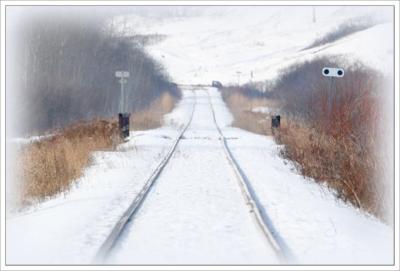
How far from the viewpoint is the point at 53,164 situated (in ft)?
38.7

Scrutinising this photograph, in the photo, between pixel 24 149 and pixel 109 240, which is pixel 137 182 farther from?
pixel 24 149

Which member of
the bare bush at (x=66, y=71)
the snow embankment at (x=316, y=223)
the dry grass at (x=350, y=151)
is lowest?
the snow embankment at (x=316, y=223)

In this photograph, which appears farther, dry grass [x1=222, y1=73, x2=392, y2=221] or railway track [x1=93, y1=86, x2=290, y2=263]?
dry grass [x1=222, y1=73, x2=392, y2=221]

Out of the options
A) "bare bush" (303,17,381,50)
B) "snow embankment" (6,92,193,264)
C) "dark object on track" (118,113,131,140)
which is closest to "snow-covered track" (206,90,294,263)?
"snow embankment" (6,92,193,264)

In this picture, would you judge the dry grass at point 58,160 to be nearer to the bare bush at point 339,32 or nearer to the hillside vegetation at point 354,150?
the hillside vegetation at point 354,150

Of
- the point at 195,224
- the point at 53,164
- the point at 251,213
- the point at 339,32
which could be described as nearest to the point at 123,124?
the point at 53,164

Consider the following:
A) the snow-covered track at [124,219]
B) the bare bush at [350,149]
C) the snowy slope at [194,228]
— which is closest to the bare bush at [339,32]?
the bare bush at [350,149]

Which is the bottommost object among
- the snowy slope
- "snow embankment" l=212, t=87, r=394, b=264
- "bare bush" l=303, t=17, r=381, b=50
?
"snow embankment" l=212, t=87, r=394, b=264

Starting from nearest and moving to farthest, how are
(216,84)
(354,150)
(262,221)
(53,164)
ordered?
(262,221) < (354,150) < (53,164) < (216,84)

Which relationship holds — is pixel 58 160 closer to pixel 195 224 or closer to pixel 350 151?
pixel 195 224

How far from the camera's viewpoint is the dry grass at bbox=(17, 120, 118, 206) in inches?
401

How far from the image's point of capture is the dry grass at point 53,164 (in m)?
10.2

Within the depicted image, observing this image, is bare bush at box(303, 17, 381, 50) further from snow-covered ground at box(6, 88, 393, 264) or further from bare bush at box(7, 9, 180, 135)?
snow-covered ground at box(6, 88, 393, 264)

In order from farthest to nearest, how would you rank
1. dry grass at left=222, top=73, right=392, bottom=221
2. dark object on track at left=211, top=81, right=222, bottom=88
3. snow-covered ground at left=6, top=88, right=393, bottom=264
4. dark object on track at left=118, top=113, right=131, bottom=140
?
1. dark object on track at left=211, top=81, right=222, bottom=88
2. dark object on track at left=118, top=113, right=131, bottom=140
3. dry grass at left=222, top=73, right=392, bottom=221
4. snow-covered ground at left=6, top=88, right=393, bottom=264
